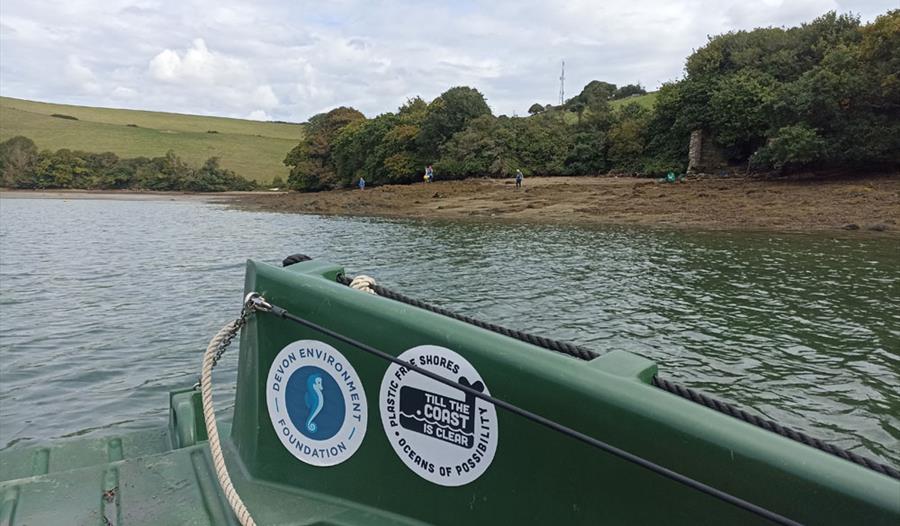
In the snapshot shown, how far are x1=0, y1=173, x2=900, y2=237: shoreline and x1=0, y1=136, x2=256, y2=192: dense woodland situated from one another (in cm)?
4457

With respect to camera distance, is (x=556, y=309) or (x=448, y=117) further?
(x=448, y=117)

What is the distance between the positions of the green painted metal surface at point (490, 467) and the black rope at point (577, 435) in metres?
0.04

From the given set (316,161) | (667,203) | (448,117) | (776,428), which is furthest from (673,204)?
(316,161)

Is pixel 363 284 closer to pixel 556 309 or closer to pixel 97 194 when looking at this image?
pixel 556 309

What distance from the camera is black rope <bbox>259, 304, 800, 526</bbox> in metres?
1.73

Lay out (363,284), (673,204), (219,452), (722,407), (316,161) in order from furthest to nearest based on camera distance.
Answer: (316,161), (673,204), (363,284), (219,452), (722,407)

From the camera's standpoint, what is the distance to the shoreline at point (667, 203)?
22.2 meters

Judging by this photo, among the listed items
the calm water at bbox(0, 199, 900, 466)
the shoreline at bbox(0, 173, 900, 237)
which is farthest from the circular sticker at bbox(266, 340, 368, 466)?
the shoreline at bbox(0, 173, 900, 237)

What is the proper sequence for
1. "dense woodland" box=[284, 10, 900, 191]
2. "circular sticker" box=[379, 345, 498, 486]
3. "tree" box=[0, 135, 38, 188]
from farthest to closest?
1. "tree" box=[0, 135, 38, 188]
2. "dense woodland" box=[284, 10, 900, 191]
3. "circular sticker" box=[379, 345, 498, 486]

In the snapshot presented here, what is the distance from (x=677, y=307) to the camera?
36.6 ft

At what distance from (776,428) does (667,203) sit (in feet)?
88.0

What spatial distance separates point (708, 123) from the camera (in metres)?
35.6

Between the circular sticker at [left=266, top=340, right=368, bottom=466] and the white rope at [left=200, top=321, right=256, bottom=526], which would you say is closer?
the white rope at [left=200, top=321, right=256, bottom=526]

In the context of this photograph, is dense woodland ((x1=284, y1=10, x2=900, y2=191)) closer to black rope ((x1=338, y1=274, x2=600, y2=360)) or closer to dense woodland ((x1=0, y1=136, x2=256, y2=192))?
dense woodland ((x1=0, y1=136, x2=256, y2=192))
